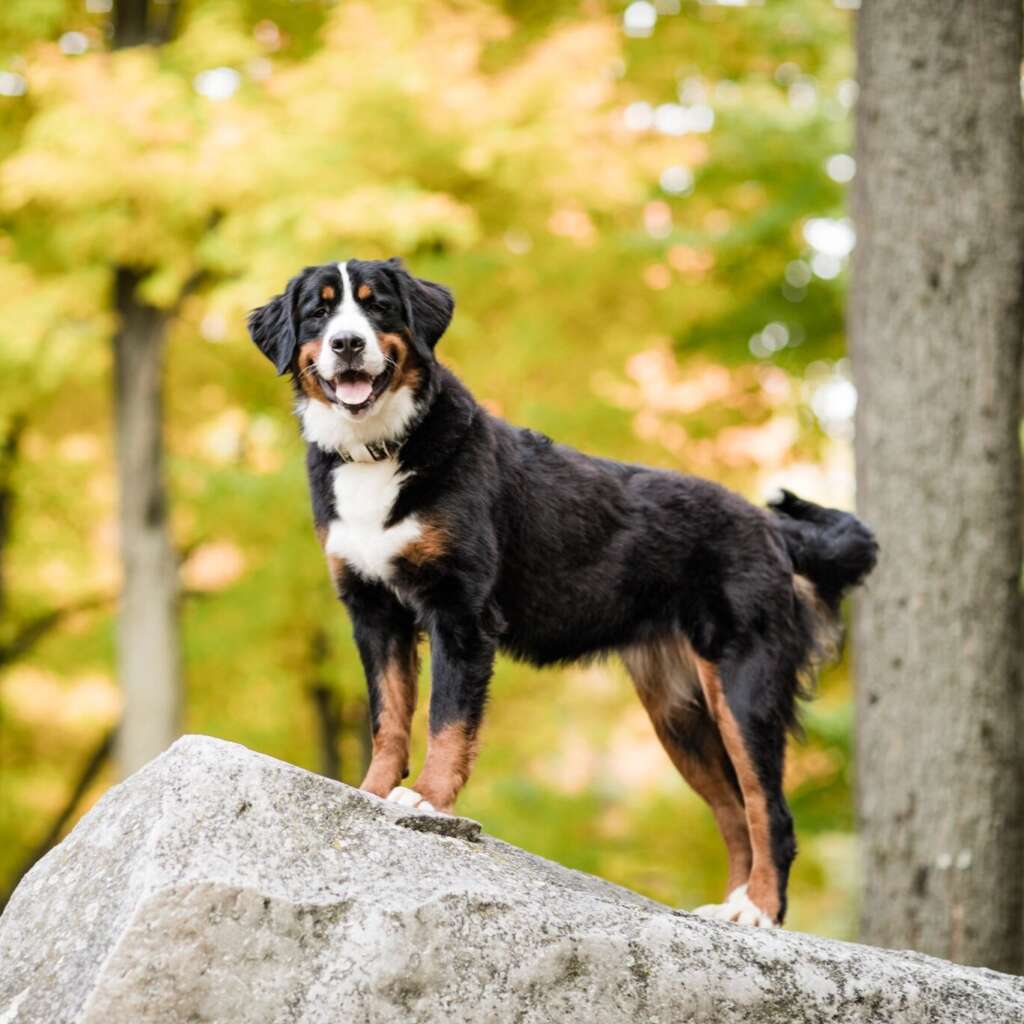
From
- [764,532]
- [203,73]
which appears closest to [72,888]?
[764,532]

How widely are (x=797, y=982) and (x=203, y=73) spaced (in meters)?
7.84

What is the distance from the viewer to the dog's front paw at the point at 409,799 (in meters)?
3.74

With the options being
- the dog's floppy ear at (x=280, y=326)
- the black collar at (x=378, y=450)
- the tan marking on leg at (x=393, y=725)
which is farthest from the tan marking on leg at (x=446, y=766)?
the dog's floppy ear at (x=280, y=326)

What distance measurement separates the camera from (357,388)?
13.2 feet

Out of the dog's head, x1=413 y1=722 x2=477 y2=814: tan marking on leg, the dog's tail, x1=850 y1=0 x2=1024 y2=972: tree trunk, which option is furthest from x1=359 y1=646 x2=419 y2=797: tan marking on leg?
x1=850 y1=0 x2=1024 y2=972: tree trunk

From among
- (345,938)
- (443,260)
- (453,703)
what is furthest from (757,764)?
(443,260)

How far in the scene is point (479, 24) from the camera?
954 centimetres

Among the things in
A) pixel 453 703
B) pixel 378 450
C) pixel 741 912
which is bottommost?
pixel 741 912

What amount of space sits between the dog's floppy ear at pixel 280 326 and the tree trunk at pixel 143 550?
21.0 ft

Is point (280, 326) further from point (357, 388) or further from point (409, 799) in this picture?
point (409, 799)

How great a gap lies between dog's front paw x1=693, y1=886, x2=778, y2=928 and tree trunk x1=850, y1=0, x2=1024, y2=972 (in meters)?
1.80

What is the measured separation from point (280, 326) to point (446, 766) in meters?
1.42

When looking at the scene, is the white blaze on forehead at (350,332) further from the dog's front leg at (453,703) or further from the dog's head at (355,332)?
the dog's front leg at (453,703)

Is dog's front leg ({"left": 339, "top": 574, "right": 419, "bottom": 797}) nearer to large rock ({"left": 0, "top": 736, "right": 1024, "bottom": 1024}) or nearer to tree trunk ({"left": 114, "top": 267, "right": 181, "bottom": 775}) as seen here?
large rock ({"left": 0, "top": 736, "right": 1024, "bottom": 1024})
